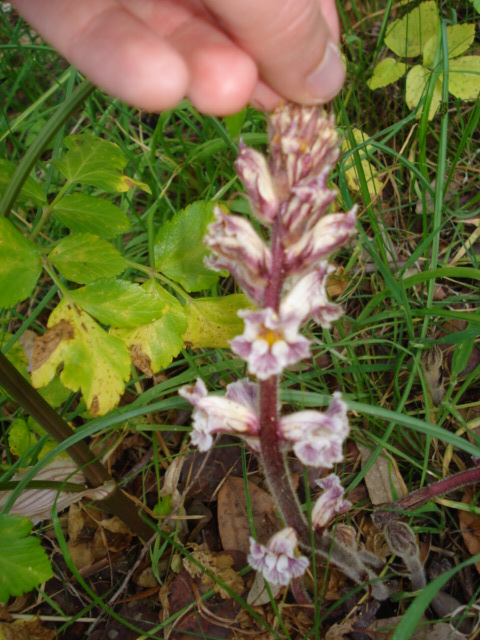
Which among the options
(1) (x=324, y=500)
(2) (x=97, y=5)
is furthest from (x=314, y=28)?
(1) (x=324, y=500)

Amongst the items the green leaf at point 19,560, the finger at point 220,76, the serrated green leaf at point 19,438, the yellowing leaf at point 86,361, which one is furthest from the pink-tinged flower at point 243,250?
the serrated green leaf at point 19,438

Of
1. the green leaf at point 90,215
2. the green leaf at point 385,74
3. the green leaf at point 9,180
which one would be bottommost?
the green leaf at point 385,74

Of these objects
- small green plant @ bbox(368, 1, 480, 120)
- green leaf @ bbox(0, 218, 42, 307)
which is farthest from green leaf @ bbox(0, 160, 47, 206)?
small green plant @ bbox(368, 1, 480, 120)

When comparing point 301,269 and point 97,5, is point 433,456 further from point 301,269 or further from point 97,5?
point 97,5

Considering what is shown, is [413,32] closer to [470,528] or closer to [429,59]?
[429,59]

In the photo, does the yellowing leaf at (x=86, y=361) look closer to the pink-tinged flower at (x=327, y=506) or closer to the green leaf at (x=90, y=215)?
the green leaf at (x=90, y=215)

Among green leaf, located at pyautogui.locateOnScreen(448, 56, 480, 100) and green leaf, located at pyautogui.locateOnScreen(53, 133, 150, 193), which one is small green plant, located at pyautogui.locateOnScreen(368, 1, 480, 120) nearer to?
green leaf, located at pyautogui.locateOnScreen(448, 56, 480, 100)

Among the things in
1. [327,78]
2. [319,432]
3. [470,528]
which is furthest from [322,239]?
[470,528]
